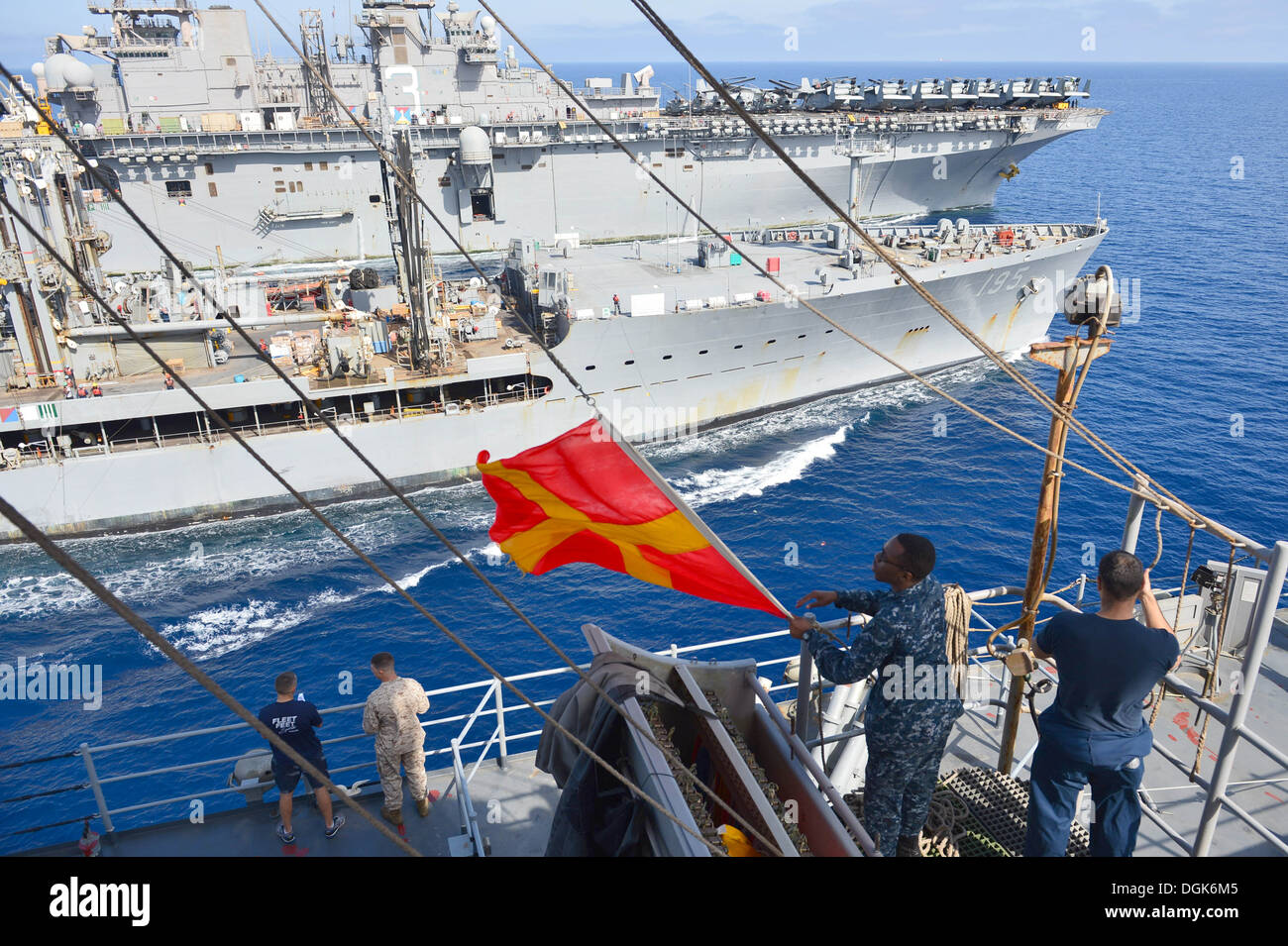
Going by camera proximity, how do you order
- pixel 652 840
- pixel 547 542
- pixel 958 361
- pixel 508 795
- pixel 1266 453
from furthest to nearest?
pixel 958 361 < pixel 1266 453 < pixel 508 795 < pixel 547 542 < pixel 652 840

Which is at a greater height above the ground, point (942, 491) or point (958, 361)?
point (958, 361)

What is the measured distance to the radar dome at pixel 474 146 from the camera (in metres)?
43.2

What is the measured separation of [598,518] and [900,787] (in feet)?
10.5

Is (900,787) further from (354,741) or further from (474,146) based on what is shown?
(474,146)

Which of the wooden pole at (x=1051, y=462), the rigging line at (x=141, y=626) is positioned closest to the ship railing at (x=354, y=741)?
the wooden pole at (x=1051, y=462)

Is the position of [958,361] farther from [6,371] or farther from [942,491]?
[6,371]

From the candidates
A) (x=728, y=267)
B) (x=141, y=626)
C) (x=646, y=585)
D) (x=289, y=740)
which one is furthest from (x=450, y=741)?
(x=728, y=267)

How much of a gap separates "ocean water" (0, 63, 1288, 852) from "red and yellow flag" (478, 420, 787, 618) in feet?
37.8

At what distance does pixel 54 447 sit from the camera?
24.8 metres

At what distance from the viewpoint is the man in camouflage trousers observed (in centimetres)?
672

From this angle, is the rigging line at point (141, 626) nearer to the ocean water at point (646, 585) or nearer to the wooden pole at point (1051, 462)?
the wooden pole at point (1051, 462)

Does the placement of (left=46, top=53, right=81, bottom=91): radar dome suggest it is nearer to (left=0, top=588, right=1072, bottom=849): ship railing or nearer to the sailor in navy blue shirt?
(left=0, top=588, right=1072, bottom=849): ship railing
